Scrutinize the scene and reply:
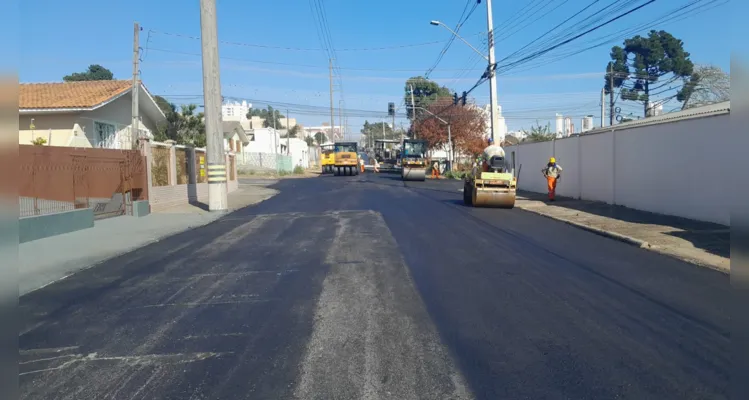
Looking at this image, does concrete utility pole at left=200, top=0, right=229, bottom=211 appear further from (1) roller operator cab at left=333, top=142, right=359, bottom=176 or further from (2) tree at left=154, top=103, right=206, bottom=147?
(1) roller operator cab at left=333, top=142, right=359, bottom=176

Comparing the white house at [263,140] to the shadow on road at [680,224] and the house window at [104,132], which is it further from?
the shadow on road at [680,224]

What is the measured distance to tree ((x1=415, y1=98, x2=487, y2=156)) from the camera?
210ft

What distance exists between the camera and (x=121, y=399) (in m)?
4.75

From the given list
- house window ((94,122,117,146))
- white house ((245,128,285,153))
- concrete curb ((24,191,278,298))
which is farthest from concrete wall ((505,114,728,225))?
white house ((245,128,285,153))

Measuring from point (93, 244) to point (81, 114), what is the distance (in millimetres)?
14817

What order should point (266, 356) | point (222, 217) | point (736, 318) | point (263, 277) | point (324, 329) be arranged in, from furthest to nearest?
1. point (222, 217)
2. point (263, 277)
3. point (324, 329)
4. point (266, 356)
5. point (736, 318)

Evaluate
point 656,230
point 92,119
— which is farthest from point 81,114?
point 656,230

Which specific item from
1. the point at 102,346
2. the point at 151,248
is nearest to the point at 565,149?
the point at 151,248

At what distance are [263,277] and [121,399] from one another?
4.67 meters

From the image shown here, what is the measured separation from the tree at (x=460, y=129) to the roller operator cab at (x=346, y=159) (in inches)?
366

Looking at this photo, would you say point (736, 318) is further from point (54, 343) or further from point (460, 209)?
point (460, 209)

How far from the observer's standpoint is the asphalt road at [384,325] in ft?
16.4

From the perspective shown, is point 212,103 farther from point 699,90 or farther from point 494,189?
point 699,90

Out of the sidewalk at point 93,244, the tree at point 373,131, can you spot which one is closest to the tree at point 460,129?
the sidewalk at point 93,244
